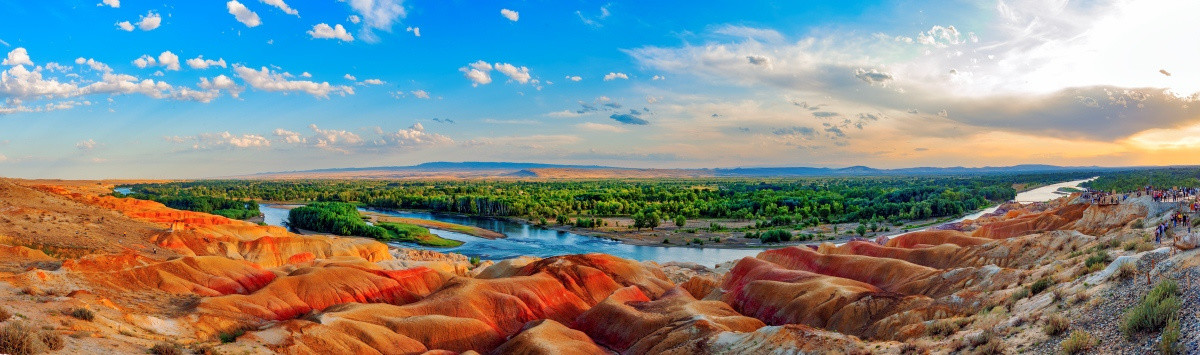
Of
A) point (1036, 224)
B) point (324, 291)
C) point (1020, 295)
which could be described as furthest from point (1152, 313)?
point (1036, 224)

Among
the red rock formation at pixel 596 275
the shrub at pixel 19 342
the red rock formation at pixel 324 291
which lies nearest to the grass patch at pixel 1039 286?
the red rock formation at pixel 596 275

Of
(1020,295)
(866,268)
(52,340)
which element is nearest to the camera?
(52,340)

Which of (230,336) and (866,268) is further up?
(866,268)

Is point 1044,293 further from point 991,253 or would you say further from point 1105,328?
point 991,253

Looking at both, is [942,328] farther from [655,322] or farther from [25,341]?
[25,341]

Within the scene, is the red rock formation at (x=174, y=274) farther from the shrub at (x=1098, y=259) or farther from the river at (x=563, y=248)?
the shrub at (x=1098, y=259)

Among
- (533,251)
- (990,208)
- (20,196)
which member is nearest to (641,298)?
(533,251)
